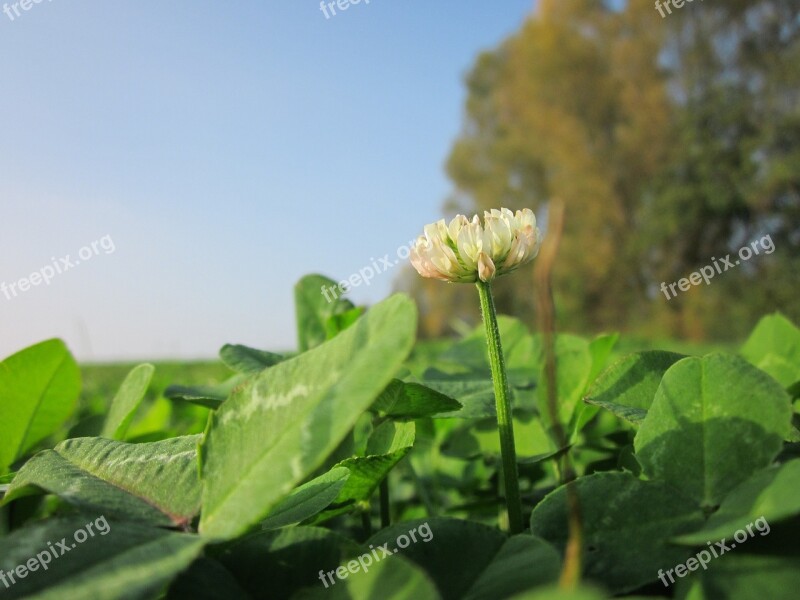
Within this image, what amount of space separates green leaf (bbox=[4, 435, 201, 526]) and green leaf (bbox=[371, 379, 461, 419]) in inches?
4.7

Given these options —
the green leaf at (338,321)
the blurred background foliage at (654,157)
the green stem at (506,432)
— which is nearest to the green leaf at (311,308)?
the green leaf at (338,321)

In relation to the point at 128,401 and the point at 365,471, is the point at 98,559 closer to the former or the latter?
the point at 365,471

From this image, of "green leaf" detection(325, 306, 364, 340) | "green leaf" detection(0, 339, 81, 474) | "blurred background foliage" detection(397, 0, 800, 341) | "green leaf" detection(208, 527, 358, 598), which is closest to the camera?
"green leaf" detection(208, 527, 358, 598)

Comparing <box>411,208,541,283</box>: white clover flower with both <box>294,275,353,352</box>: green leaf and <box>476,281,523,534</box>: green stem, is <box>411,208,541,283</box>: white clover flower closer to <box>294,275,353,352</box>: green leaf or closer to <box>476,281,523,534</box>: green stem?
<box>476,281,523,534</box>: green stem

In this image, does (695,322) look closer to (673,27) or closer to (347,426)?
(673,27)

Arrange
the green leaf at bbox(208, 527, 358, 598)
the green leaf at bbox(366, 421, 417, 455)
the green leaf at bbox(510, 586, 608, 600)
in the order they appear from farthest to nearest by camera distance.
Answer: the green leaf at bbox(366, 421, 417, 455) → the green leaf at bbox(208, 527, 358, 598) → the green leaf at bbox(510, 586, 608, 600)

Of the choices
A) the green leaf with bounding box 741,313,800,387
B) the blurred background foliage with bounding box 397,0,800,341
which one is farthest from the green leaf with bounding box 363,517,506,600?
the blurred background foliage with bounding box 397,0,800,341

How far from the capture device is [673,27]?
528 inches

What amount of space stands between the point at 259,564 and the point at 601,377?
25 cm

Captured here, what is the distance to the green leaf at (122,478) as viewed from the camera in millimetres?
299

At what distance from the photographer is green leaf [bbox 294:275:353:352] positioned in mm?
703

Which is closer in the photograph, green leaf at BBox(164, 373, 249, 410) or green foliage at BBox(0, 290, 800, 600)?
green foliage at BBox(0, 290, 800, 600)

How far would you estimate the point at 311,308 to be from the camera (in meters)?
0.71

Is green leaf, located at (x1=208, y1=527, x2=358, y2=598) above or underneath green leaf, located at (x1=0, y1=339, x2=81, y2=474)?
underneath
